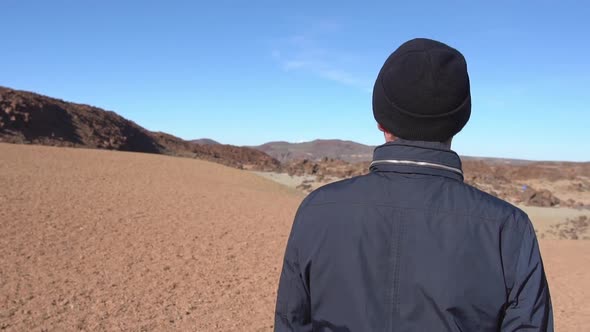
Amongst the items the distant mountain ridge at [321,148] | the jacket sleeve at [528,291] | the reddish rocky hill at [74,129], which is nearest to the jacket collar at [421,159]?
the jacket sleeve at [528,291]

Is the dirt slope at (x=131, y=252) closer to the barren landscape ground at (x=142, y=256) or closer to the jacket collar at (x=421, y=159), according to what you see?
the barren landscape ground at (x=142, y=256)

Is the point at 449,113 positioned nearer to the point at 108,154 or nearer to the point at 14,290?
the point at 14,290

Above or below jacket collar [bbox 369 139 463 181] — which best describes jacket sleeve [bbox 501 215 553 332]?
below

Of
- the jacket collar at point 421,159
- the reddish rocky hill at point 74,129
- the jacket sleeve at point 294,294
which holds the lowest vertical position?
the jacket sleeve at point 294,294

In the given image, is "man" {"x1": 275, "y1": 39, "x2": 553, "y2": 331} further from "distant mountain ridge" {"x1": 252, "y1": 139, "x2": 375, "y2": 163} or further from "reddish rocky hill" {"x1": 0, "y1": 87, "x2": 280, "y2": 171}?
"distant mountain ridge" {"x1": 252, "y1": 139, "x2": 375, "y2": 163}

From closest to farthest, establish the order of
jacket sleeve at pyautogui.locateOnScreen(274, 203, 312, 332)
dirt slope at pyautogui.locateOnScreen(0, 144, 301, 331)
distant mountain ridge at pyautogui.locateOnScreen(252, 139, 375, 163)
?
jacket sleeve at pyautogui.locateOnScreen(274, 203, 312, 332), dirt slope at pyautogui.locateOnScreen(0, 144, 301, 331), distant mountain ridge at pyautogui.locateOnScreen(252, 139, 375, 163)

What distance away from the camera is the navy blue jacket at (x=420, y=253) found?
1.08m

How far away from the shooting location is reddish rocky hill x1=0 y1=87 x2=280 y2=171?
2888 cm

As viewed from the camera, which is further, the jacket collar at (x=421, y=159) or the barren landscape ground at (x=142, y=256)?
the barren landscape ground at (x=142, y=256)

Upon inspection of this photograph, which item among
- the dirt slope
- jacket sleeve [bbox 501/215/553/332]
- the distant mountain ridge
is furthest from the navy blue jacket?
the distant mountain ridge

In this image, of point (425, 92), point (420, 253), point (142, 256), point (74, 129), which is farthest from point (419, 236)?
point (74, 129)

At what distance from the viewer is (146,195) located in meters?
12.9

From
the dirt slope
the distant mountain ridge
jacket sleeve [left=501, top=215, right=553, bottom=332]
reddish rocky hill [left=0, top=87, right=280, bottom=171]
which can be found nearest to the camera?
jacket sleeve [left=501, top=215, right=553, bottom=332]

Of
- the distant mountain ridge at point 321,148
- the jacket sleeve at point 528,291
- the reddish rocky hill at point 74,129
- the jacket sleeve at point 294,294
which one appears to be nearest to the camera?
the jacket sleeve at point 528,291
